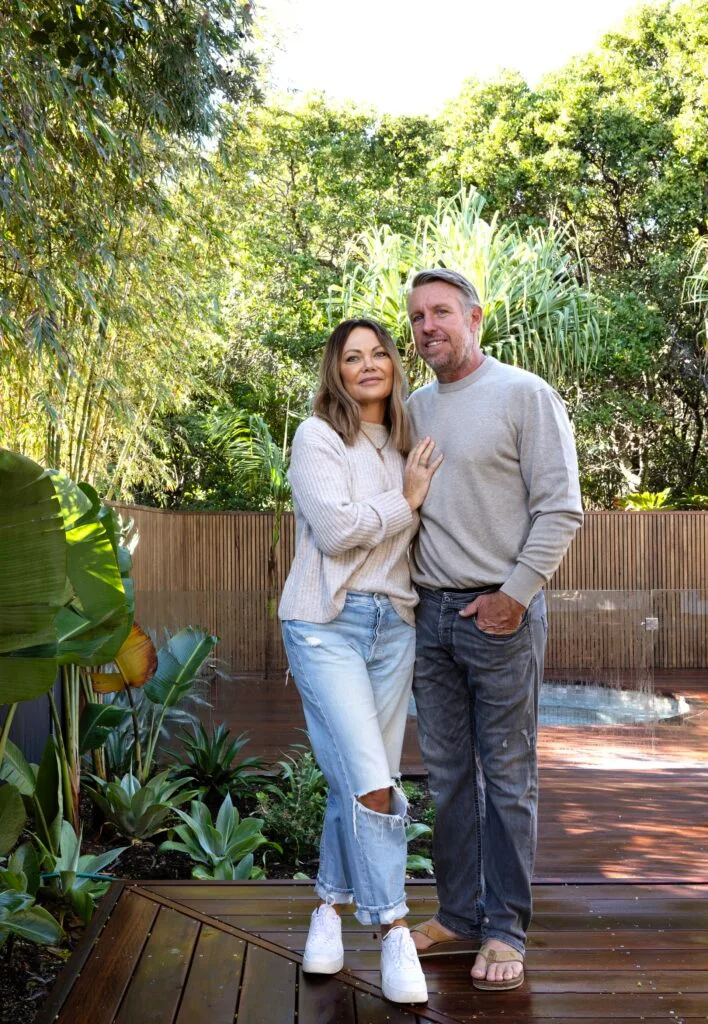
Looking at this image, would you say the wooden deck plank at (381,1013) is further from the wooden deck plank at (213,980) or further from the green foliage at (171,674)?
the green foliage at (171,674)

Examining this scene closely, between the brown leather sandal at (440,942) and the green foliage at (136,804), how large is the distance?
6.84 feet

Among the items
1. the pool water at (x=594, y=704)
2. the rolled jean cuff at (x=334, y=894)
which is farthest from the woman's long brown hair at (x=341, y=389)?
the pool water at (x=594, y=704)

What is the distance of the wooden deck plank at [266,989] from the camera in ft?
7.27

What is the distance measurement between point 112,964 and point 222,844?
1.57m

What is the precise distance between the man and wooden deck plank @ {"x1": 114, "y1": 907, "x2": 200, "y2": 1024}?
1.85ft

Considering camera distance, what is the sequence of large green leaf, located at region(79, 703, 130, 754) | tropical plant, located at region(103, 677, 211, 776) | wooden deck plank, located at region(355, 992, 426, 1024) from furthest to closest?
tropical plant, located at region(103, 677, 211, 776)
large green leaf, located at region(79, 703, 130, 754)
wooden deck plank, located at region(355, 992, 426, 1024)

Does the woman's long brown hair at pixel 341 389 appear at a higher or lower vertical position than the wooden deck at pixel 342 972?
higher

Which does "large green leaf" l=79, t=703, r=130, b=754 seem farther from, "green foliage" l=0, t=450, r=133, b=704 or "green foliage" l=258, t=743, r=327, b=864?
"green foliage" l=0, t=450, r=133, b=704

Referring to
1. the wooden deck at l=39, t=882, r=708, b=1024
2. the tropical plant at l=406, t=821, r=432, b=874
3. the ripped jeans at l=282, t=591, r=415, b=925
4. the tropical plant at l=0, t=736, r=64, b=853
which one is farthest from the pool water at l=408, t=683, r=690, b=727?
the ripped jeans at l=282, t=591, r=415, b=925

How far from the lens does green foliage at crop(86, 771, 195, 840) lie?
177 inches

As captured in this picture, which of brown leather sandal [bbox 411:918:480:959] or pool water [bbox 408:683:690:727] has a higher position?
brown leather sandal [bbox 411:918:480:959]

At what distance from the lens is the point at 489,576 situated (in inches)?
95.5

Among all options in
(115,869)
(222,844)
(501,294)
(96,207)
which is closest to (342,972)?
(222,844)

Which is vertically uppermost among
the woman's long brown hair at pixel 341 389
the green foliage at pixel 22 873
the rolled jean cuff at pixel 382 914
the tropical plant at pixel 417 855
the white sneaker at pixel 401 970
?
the woman's long brown hair at pixel 341 389
